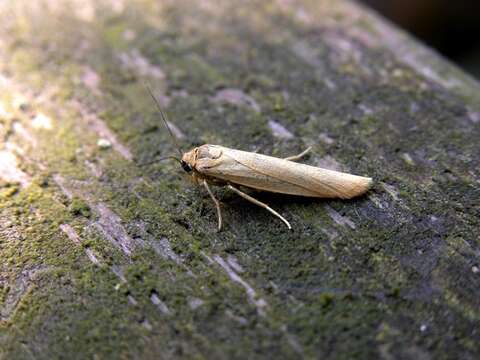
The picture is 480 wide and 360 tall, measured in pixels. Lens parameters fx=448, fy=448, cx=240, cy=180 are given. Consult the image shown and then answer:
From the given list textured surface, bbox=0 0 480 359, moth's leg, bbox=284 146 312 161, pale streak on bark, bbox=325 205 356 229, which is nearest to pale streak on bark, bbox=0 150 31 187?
textured surface, bbox=0 0 480 359

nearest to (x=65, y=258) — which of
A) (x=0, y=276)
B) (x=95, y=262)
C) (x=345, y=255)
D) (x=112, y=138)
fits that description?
(x=95, y=262)

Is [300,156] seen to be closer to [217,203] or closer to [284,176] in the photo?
[284,176]

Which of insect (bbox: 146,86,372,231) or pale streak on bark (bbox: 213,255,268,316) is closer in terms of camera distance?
pale streak on bark (bbox: 213,255,268,316)

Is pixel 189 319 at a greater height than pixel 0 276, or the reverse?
pixel 0 276

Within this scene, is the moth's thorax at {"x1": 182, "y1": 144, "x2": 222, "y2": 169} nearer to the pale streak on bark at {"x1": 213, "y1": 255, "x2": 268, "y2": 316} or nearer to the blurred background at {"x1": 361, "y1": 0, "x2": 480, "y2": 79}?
the pale streak on bark at {"x1": 213, "y1": 255, "x2": 268, "y2": 316}

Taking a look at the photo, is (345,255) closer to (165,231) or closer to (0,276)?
(165,231)

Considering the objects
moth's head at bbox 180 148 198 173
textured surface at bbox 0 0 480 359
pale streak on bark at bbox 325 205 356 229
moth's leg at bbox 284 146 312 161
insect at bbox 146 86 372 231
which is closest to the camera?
textured surface at bbox 0 0 480 359
